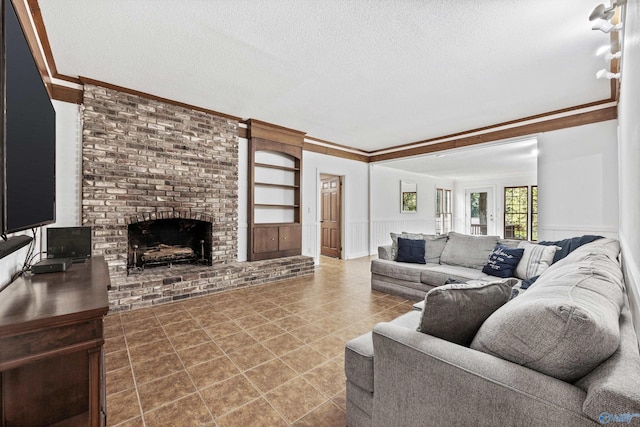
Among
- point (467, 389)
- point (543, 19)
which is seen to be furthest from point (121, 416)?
point (543, 19)

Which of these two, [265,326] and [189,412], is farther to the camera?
[265,326]

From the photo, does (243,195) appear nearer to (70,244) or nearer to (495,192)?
(70,244)

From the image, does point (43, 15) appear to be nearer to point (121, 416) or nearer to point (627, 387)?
point (121, 416)

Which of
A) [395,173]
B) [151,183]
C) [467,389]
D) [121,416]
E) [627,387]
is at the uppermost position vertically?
[395,173]

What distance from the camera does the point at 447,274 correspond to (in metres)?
3.40

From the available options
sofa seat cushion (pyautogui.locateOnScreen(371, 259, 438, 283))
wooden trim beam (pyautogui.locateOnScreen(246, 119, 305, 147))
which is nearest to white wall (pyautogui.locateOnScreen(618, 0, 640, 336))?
sofa seat cushion (pyautogui.locateOnScreen(371, 259, 438, 283))

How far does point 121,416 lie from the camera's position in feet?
5.45

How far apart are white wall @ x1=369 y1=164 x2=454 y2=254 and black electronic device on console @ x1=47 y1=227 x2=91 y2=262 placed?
19.8 feet

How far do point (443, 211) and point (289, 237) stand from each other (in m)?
7.57

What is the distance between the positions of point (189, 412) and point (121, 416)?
38cm

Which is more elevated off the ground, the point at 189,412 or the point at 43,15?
the point at 43,15

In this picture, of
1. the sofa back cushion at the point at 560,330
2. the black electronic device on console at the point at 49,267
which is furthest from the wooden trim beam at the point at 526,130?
the black electronic device on console at the point at 49,267

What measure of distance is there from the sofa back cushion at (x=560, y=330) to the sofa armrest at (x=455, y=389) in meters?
0.05

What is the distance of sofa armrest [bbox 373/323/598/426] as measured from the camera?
85 cm
